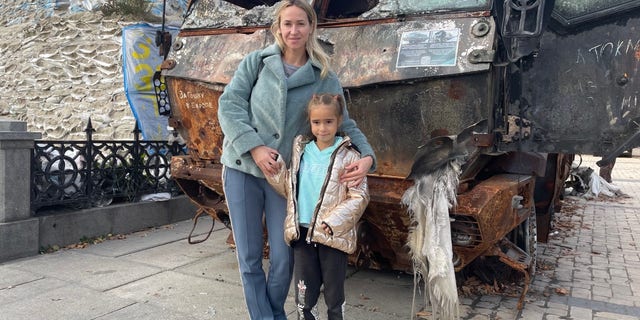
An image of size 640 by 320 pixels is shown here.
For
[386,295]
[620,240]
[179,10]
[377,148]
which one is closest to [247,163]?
[377,148]

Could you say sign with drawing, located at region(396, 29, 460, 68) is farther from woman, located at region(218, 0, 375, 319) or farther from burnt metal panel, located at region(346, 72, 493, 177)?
woman, located at region(218, 0, 375, 319)

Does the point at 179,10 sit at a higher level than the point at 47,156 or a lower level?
higher

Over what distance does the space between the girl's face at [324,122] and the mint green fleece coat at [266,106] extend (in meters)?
0.11

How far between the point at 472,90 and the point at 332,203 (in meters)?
1.20

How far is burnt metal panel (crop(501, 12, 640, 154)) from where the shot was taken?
327 cm

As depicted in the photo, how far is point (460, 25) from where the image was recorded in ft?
10.1

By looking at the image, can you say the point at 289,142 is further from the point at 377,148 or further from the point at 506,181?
the point at 506,181

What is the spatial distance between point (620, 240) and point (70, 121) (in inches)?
377

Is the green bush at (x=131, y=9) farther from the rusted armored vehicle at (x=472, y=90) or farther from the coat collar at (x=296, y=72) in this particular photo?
the coat collar at (x=296, y=72)

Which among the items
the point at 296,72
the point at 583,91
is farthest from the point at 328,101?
the point at 583,91

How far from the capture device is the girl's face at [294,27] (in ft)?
8.14

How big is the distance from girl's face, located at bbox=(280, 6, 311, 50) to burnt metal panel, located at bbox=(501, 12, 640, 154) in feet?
5.15

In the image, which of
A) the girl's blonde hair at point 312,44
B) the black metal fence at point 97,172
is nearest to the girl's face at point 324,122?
the girl's blonde hair at point 312,44

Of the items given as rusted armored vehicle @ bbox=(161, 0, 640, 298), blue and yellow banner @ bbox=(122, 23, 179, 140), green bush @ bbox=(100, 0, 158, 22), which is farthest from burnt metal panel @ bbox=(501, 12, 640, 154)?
green bush @ bbox=(100, 0, 158, 22)
